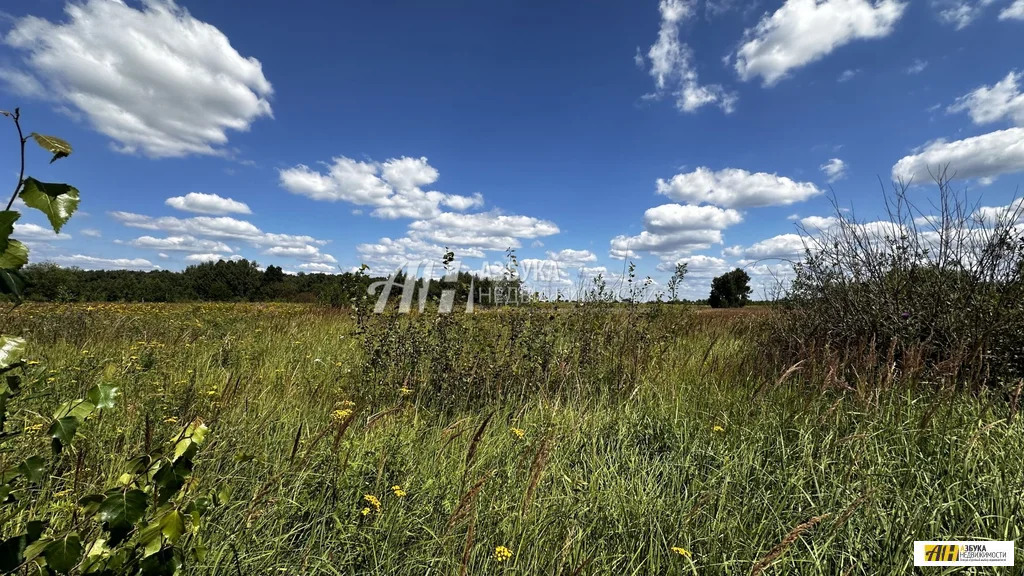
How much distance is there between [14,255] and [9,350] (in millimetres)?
213

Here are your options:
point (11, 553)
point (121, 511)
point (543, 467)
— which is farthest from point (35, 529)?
point (543, 467)

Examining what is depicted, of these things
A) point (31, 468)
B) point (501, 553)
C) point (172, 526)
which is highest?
point (31, 468)

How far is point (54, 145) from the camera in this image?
778mm

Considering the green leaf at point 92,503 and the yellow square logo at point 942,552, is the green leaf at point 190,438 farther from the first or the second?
the yellow square logo at point 942,552

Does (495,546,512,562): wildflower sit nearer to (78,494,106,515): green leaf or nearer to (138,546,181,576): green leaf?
(138,546,181,576): green leaf

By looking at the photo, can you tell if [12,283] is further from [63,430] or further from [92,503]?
[92,503]

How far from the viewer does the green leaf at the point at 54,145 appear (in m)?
0.77

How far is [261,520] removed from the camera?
185cm

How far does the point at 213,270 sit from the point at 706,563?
234 feet

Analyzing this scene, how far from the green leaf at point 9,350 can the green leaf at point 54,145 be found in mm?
365

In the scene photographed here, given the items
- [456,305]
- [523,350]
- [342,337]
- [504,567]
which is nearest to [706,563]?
[504,567]

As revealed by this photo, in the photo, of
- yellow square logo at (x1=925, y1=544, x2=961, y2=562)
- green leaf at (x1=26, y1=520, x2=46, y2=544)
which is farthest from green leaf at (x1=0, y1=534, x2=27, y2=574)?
yellow square logo at (x1=925, y1=544, x2=961, y2=562)

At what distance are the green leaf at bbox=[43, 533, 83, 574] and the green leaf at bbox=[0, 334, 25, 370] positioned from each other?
357mm

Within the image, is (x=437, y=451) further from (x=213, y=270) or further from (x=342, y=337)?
(x=213, y=270)
